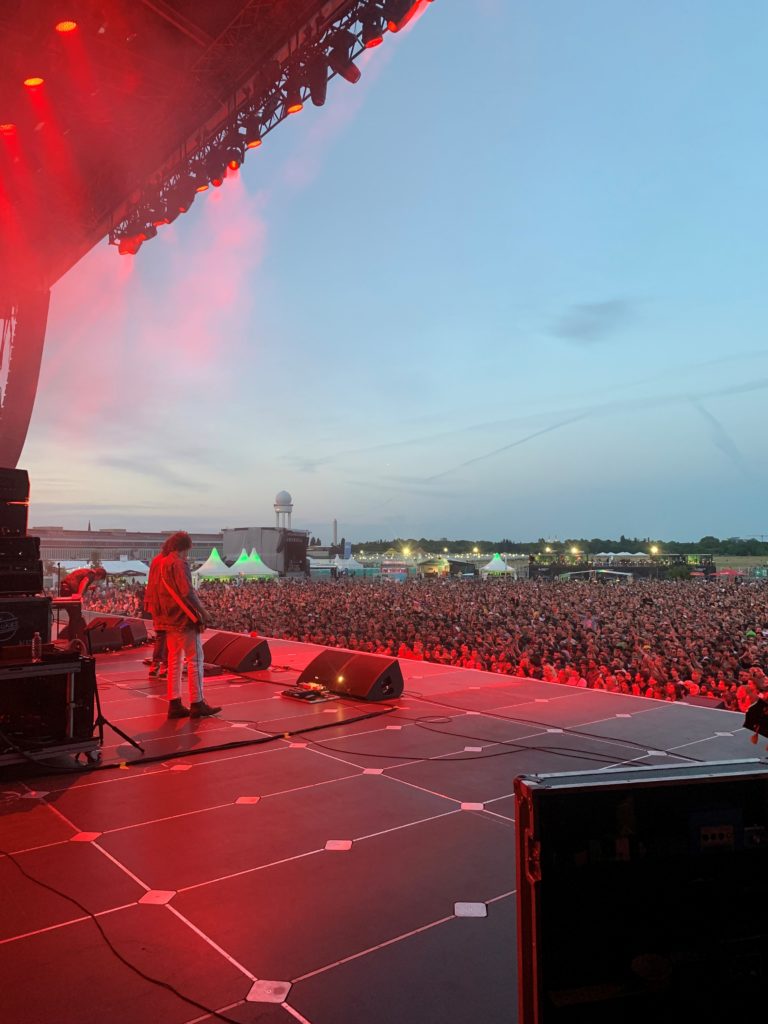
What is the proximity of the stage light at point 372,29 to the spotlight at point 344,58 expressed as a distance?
0.65 feet

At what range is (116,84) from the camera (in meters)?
7.04

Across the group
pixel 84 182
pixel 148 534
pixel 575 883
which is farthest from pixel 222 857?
pixel 148 534

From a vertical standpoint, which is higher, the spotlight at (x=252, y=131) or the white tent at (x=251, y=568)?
the spotlight at (x=252, y=131)

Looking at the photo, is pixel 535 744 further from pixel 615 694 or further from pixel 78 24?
pixel 78 24

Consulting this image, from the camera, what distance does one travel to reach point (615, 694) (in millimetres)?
6289

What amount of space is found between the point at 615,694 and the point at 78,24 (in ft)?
24.5

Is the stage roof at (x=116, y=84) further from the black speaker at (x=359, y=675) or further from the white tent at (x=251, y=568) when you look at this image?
the white tent at (x=251, y=568)

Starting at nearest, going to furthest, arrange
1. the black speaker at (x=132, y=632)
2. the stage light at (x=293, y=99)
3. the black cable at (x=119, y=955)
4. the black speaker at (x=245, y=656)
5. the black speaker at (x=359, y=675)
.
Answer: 1. the black cable at (x=119, y=955)
2. the black speaker at (x=359, y=675)
3. the stage light at (x=293, y=99)
4. the black speaker at (x=245, y=656)
5. the black speaker at (x=132, y=632)

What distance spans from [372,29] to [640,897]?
724 cm

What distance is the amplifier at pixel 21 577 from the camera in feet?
14.6

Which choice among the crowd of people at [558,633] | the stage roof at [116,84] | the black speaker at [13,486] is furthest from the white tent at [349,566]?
the black speaker at [13,486]

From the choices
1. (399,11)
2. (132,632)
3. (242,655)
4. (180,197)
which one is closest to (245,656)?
(242,655)

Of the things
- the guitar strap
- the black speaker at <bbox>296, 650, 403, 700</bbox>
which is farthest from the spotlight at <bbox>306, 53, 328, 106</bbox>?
the black speaker at <bbox>296, 650, 403, 700</bbox>

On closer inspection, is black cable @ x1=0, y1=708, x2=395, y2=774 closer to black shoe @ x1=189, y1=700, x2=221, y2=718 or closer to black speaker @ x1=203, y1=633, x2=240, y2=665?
black shoe @ x1=189, y1=700, x2=221, y2=718
